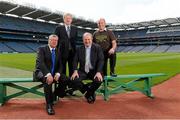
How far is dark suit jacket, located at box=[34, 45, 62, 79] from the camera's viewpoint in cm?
748

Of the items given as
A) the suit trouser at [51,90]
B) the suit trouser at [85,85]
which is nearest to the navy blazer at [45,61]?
the suit trouser at [51,90]

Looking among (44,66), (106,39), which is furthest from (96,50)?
(44,66)

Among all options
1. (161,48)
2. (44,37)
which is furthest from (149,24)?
(44,37)

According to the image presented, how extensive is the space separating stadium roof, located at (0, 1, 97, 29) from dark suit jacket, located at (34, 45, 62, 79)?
5638 centimetres

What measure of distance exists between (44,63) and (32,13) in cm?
6717

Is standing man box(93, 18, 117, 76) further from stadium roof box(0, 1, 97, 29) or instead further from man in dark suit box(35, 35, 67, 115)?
stadium roof box(0, 1, 97, 29)

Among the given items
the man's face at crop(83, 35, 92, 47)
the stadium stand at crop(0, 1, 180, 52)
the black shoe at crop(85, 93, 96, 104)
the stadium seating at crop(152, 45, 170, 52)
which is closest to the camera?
the man's face at crop(83, 35, 92, 47)

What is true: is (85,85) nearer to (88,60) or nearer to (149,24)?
(88,60)

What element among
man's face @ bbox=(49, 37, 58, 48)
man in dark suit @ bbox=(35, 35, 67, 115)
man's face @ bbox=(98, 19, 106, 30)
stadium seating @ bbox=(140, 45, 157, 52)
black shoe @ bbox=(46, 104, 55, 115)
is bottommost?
stadium seating @ bbox=(140, 45, 157, 52)

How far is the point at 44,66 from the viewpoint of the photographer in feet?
24.6

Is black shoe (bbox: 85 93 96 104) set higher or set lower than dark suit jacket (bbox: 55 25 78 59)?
lower

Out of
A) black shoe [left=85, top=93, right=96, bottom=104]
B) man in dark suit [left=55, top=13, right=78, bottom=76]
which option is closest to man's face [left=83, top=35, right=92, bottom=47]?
man in dark suit [left=55, top=13, right=78, bottom=76]

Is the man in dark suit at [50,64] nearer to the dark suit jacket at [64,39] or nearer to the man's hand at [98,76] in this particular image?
the dark suit jacket at [64,39]

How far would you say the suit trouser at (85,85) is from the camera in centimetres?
809
